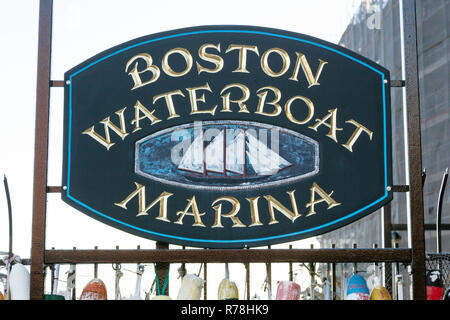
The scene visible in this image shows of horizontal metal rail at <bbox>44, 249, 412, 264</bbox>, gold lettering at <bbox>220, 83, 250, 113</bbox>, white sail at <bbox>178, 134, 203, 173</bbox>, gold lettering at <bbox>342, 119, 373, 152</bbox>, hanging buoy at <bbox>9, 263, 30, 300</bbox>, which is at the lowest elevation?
hanging buoy at <bbox>9, 263, 30, 300</bbox>

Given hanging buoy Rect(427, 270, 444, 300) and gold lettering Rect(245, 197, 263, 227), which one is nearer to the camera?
gold lettering Rect(245, 197, 263, 227)

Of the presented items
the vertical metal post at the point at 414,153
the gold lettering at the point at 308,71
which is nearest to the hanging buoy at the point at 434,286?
the vertical metal post at the point at 414,153

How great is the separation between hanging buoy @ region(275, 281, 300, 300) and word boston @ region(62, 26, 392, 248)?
0.28m

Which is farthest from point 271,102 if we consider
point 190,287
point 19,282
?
point 19,282

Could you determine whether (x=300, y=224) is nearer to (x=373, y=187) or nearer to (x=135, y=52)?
(x=373, y=187)

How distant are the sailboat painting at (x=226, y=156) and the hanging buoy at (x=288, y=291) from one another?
0.57 meters

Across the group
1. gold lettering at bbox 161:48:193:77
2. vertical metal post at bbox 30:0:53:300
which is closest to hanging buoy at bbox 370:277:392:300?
gold lettering at bbox 161:48:193:77

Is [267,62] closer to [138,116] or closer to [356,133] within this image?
[356,133]

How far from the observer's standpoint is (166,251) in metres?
4.02

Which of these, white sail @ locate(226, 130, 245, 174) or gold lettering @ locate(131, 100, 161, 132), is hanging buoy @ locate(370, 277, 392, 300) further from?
gold lettering @ locate(131, 100, 161, 132)

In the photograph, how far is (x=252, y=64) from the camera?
13.8ft

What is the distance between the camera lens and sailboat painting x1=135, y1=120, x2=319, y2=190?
13.4 ft
